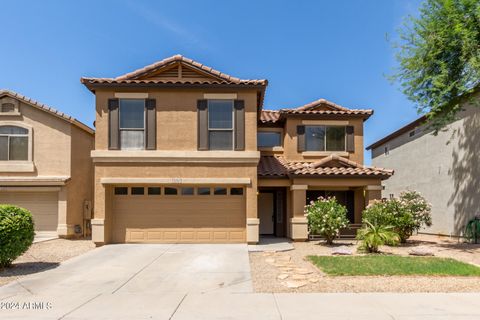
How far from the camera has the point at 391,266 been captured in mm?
10898

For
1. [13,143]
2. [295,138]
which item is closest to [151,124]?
[295,138]

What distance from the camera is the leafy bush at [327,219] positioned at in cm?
1536

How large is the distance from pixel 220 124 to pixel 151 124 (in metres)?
2.99

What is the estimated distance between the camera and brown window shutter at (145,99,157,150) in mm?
15664

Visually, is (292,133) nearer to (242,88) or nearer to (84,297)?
(242,88)

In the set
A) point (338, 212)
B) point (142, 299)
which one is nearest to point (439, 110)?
point (338, 212)

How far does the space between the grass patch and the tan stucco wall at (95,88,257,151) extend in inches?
247


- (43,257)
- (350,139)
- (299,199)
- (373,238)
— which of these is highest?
(350,139)

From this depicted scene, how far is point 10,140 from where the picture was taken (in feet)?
62.9

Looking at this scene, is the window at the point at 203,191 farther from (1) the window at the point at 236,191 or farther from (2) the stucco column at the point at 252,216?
(2) the stucco column at the point at 252,216

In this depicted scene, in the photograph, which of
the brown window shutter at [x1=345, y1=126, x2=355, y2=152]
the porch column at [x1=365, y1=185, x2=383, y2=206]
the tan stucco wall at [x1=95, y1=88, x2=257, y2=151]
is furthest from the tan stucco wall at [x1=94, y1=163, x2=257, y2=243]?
the brown window shutter at [x1=345, y1=126, x2=355, y2=152]

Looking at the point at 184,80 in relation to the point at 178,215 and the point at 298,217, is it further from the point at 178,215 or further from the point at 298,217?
the point at 298,217

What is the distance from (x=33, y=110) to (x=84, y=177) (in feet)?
14.6

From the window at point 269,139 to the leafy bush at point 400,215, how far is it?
253 inches
